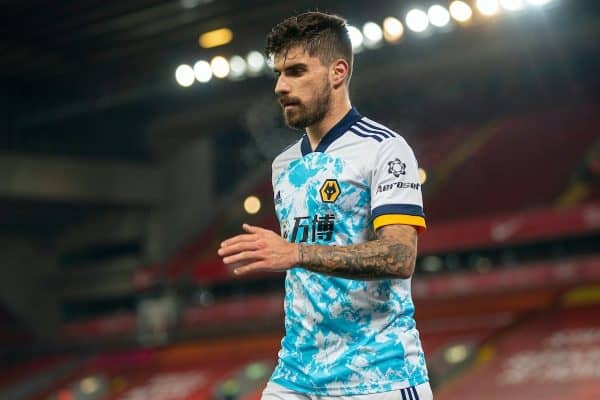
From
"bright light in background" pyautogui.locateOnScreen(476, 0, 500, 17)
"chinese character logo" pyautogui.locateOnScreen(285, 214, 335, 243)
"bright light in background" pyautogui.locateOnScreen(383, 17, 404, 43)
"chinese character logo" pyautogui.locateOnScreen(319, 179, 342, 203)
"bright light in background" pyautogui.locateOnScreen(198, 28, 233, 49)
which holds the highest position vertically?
"bright light in background" pyautogui.locateOnScreen(198, 28, 233, 49)

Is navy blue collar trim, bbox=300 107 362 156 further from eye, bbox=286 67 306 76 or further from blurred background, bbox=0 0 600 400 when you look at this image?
blurred background, bbox=0 0 600 400

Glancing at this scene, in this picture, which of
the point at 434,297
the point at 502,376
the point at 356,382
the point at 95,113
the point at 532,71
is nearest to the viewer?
the point at 356,382

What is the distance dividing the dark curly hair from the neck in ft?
0.59

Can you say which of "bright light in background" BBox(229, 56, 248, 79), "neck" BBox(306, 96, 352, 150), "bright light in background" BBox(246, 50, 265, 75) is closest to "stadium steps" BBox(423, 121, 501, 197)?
"bright light in background" BBox(246, 50, 265, 75)

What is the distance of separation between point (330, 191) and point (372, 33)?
14.9m

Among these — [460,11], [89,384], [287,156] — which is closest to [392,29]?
[460,11]

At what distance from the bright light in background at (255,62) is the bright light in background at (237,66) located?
0.72 feet

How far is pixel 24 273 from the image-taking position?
24.9 meters

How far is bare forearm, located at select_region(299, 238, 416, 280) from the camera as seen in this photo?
3.39 m

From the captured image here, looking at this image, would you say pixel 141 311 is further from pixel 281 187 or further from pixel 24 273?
pixel 281 187

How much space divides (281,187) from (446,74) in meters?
16.9

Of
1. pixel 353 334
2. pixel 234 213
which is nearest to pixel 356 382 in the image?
pixel 353 334

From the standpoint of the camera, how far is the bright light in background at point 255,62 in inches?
763

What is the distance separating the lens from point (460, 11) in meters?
17.4
